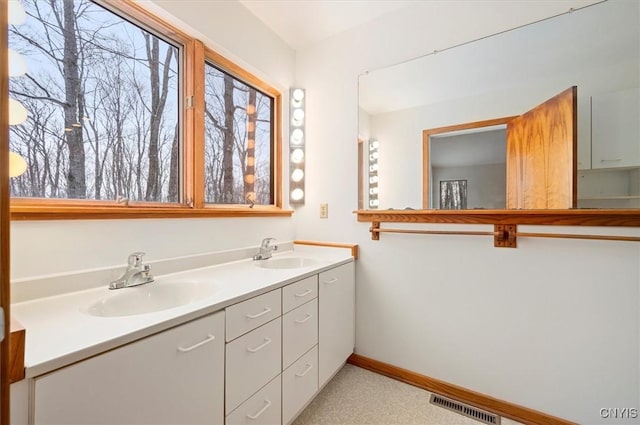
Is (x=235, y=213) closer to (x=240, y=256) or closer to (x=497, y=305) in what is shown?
(x=240, y=256)

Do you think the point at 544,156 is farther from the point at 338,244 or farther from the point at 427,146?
the point at 338,244

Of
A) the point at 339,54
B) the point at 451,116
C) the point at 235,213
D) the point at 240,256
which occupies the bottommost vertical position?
the point at 240,256

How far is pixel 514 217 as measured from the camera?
1.51 meters

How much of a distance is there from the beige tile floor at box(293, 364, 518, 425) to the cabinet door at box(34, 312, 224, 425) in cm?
77

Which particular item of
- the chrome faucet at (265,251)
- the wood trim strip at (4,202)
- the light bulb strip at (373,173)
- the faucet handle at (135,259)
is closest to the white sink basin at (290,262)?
the chrome faucet at (265,251)

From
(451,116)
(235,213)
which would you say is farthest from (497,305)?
(235,213)

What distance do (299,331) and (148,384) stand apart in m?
0.74

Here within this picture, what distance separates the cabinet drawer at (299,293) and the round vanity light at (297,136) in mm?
1180

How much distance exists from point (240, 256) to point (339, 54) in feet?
5.47

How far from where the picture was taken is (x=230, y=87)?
1.90 metres

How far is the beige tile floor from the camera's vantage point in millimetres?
1494

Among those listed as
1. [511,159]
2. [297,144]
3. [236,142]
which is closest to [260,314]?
[236,142]

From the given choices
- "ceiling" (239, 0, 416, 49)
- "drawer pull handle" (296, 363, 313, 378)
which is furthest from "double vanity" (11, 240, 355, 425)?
"ceiling" (239, 0, 416, 49)

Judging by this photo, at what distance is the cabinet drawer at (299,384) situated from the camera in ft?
4.33
